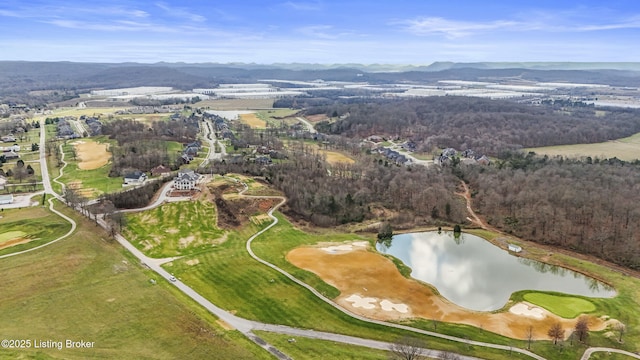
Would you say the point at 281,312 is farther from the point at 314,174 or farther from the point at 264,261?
the point at 314,174

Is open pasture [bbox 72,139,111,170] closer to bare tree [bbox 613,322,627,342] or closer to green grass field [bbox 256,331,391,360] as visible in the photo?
green grass field [bbox 256,331,391,360]

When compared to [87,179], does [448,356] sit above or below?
below

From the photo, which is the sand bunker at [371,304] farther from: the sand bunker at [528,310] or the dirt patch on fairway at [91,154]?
the dirt patch on fairway at [91,154]

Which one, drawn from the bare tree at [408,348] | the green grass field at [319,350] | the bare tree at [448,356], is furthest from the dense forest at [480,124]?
the green grass field at [319,350]

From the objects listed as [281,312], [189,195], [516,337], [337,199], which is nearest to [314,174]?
[337,199]

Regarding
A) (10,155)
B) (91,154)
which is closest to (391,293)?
(91,154)

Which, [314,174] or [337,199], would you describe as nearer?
[337,199]

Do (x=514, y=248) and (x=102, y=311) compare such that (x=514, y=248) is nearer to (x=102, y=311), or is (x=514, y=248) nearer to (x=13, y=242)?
(x=102, y=311)
